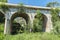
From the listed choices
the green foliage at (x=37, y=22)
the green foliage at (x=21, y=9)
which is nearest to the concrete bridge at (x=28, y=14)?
the green foliage at (x=21, y=9)

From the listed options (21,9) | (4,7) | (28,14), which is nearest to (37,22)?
(28,14)

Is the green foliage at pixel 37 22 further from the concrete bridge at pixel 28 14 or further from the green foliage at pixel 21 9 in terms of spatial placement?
the green foliage at pixel 21 9

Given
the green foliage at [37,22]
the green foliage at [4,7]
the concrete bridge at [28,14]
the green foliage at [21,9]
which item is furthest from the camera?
the green foliage at [37,22]

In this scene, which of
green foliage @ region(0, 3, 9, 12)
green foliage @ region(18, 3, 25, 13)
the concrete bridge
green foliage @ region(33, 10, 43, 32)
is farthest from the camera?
green foliage @ region(33, 10, 43, 32)

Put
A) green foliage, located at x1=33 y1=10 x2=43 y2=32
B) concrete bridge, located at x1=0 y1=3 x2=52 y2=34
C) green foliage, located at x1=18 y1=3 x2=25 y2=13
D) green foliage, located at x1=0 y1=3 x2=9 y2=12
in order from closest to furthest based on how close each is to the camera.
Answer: green foliage, located at x1=0 y1=3 x2=9 y2=12 → concrete bridge, located at x1=0 y1=3 x2=52 y2=34 → green foliage, located at x1=18 y1=3 x2=25 y2=13 → green foliage, located at x1=33 y1=10 x2=43 y2=32

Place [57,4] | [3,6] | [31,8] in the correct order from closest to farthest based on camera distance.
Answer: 1. [3,6]
2. [31,8]
3. [57,4]

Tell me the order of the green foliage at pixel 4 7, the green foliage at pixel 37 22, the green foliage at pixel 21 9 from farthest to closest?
the green foliage at pixel 37 22 → the green foliage at pixel 21 9 → the green foliage at pixel 4 7

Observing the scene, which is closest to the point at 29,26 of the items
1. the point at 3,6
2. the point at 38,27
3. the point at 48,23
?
the point at 38,27

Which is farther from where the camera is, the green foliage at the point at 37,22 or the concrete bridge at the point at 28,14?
the green foliage at the point at 37,22

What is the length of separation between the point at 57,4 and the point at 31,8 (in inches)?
135

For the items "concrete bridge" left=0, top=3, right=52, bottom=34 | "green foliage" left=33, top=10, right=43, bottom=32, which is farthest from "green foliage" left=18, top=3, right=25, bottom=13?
"green foliage" left=33, top=10, right=43, bottom=32

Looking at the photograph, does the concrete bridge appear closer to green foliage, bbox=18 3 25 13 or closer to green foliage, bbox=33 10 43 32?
green foliage, bbox=18 3 25 13

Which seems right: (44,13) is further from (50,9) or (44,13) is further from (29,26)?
(29,26)

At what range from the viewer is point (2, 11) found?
2042 cm
